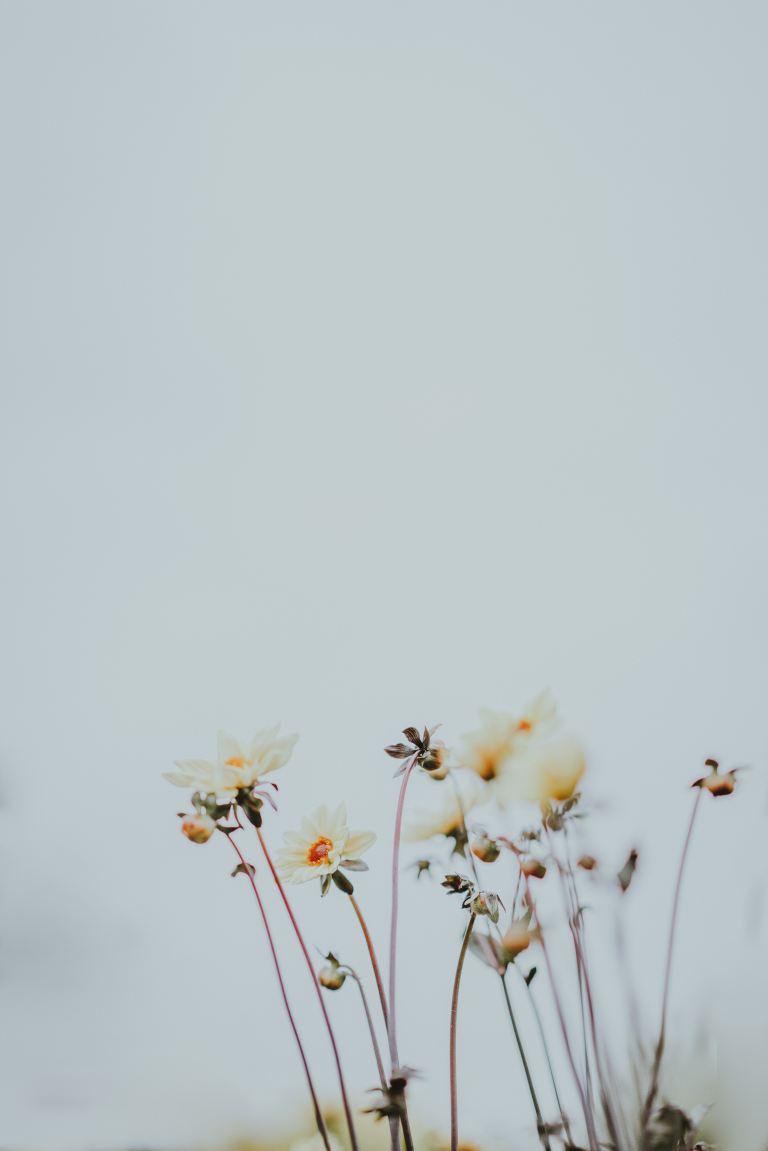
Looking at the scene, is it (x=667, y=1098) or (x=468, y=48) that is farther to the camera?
(x=468, y=48)

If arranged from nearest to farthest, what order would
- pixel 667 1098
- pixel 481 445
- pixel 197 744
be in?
pixel 667 1098 < pixel 197 744 < pixel 481 445

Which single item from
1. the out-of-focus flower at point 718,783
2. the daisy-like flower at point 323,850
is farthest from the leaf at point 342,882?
the out-of-focus flower at point 718,783

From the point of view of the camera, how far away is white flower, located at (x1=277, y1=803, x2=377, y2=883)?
583 millimetres

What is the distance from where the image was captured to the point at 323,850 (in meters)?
0.60

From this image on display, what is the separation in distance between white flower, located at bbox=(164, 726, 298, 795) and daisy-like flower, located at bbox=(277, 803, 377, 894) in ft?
0.18

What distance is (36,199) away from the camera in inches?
35.5

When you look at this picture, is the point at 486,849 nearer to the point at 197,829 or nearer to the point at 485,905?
the point at 485,905

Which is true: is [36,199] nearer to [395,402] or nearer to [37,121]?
[37,121]

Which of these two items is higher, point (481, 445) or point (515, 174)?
point (515, 174)

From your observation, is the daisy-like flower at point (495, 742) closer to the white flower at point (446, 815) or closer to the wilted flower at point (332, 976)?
the white flower at point (446, 815)

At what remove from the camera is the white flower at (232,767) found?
582 millimetres

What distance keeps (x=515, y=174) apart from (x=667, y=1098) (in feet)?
2.91

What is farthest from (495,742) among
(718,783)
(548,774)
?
(718,783)

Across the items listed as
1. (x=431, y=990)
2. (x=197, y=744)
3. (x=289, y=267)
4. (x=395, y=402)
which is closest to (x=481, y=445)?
(x=395, y=402)
